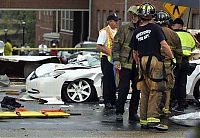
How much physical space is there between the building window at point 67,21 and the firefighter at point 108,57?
4893 centimetres

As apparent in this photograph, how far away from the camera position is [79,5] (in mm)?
53875

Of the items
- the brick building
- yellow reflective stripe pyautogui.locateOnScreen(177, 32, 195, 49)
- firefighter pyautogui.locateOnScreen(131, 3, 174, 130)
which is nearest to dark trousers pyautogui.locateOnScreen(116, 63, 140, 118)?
firefighter pyautogui.locateOnScreen(131, 3, 174, 130)

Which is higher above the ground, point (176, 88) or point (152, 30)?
point (152, 30)

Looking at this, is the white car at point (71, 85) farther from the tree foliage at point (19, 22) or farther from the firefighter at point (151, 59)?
the tree foliage at point (19, 22)

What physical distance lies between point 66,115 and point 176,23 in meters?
2.61

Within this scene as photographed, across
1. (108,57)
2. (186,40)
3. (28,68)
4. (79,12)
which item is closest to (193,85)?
(186,40)

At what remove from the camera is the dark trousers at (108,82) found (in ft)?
38.7

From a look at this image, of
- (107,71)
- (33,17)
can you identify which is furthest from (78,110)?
(33,17)

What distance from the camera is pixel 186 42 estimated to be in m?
11.5

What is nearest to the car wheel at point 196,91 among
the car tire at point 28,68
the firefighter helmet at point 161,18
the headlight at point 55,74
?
the firefighter helmet at point 161,18

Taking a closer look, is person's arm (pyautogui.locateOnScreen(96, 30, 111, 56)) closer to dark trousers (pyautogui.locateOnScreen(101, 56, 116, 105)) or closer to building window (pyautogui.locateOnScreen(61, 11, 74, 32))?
dark trousers (pyautogui.locateOnScreen(101, 56, 116, 105))

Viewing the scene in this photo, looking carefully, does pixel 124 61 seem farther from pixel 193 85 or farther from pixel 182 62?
pixel 193 85

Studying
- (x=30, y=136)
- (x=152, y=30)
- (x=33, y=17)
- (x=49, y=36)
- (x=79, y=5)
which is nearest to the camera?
(x=30, y=136)

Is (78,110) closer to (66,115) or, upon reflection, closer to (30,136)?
(66,115)
